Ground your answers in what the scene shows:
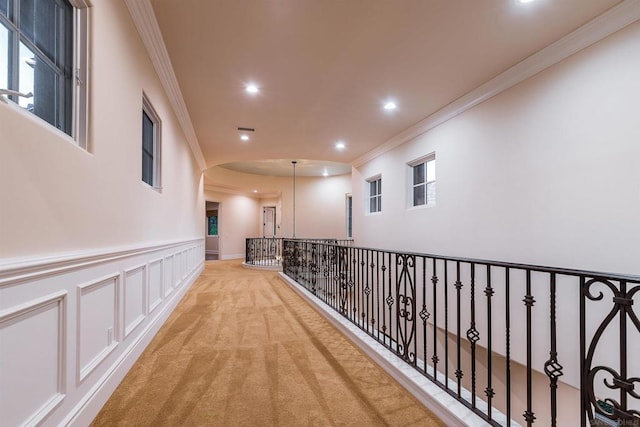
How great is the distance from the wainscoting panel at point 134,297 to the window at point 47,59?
112 cm

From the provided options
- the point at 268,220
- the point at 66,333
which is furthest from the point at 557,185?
the point at 268,220

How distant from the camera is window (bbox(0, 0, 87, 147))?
1224 mm

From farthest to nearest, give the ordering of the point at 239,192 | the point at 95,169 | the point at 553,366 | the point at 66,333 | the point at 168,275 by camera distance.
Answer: the point at 239,192
the point at 168,275
the point at 95,169
the point at 66,333
the point at 553,366

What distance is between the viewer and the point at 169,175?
3807 millimetres

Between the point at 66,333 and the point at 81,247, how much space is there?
0.42m

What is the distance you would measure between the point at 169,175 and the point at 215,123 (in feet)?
4.25

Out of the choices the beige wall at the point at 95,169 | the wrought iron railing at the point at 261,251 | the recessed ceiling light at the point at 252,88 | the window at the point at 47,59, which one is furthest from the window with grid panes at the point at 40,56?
the wrought iron railing at the point at 261,251

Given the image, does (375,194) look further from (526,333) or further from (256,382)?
(256,382)

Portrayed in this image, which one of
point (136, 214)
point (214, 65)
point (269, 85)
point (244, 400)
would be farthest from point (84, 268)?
point (269, 85)

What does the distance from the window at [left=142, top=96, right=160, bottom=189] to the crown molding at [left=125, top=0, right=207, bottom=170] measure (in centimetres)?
38

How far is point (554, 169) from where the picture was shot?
8.96 feet

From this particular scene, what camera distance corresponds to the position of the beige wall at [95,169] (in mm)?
1140

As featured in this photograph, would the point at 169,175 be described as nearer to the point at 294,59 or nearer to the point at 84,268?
the point at 294,59

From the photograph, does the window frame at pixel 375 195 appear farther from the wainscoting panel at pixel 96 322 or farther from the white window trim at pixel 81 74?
the white window trim at pixel 81 74
